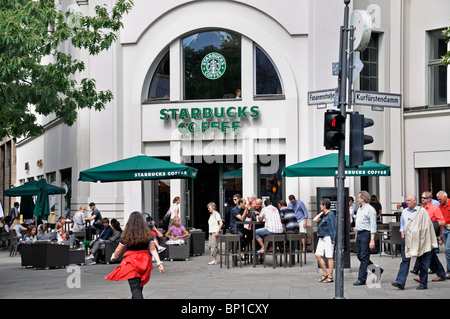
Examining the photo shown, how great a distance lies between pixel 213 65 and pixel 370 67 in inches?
216

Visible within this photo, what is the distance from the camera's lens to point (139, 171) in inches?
733

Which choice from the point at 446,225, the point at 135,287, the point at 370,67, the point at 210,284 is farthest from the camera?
the point at 370,67

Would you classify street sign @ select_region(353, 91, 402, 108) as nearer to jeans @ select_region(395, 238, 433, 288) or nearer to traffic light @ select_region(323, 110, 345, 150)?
traffic light @ select_region(323, 110, 345, 150)

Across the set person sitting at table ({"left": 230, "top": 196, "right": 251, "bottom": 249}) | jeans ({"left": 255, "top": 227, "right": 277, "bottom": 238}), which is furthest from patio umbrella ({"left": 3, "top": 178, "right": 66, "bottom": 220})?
jeans ({"left": 255, "top": 227, "right": 277, "bottom": 238})

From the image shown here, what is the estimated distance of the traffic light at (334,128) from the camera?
11.7 meters

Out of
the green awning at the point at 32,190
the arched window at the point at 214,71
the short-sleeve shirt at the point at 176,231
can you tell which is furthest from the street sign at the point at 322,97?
the green awning at the point at 32,190

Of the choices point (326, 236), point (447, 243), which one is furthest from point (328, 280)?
point (447, 243)

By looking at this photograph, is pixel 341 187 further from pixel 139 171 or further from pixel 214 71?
pixel 214 71

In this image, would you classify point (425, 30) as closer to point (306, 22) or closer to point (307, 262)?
point (306, 22)

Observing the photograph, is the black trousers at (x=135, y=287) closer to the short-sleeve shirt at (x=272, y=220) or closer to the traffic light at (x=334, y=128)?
the traffic light at (x=334, y=128)

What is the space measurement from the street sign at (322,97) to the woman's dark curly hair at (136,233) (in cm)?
406

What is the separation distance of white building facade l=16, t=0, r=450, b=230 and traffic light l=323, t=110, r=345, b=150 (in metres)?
12.9

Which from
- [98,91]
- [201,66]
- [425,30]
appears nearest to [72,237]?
[98,91]

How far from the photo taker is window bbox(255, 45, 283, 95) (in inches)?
1001
